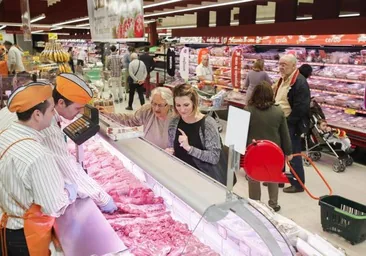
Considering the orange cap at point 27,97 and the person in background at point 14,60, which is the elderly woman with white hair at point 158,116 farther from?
the person in background at point 14,60

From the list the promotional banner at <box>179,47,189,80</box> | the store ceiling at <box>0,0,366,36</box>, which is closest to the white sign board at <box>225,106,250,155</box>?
the store ceiling at <box>0,0,366,36</box>

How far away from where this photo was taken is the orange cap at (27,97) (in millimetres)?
2133

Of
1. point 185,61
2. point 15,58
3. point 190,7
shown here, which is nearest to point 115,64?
point 185,61

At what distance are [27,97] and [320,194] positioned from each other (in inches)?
180

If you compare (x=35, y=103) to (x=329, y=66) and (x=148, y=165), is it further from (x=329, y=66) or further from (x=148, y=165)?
(x=329, y=66)

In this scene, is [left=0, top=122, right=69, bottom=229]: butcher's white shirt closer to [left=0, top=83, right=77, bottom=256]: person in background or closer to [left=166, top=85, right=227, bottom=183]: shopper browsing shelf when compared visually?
[left=0, top=83, right=77, bottom=256]: person in background

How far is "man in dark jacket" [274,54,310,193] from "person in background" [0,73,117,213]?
331 centimetres

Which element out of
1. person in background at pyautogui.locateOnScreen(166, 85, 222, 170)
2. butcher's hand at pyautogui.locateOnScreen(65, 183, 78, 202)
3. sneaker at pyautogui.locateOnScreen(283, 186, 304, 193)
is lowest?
sneaker at pyautogui.locateOnScreen(283, 186, 304, 193)

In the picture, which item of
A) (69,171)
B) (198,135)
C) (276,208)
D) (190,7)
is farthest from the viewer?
(190,7)

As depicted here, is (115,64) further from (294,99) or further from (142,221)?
(142,221)

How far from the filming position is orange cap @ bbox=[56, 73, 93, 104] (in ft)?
8.84

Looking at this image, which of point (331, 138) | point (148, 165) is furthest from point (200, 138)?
point (331, 138)

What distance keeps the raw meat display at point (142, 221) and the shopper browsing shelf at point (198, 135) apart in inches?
19.9

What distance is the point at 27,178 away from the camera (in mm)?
1994
